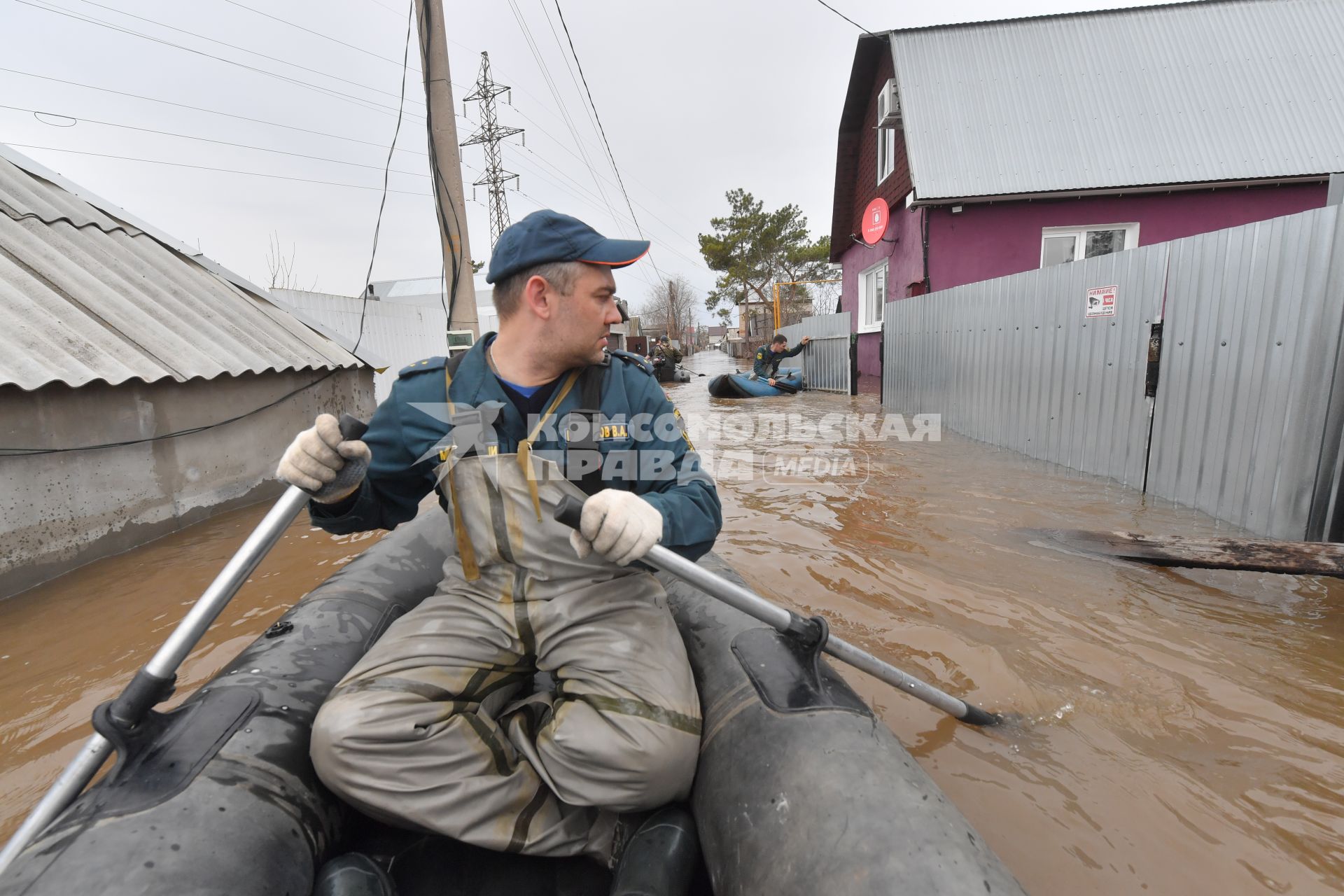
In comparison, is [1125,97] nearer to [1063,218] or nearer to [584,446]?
[1063,218]

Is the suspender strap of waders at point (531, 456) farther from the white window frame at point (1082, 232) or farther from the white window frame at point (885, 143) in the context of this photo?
the white window frame at point (885, 143)

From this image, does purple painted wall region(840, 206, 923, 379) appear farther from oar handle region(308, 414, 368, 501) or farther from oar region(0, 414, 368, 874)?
oar region(0, 414, 368, 874)

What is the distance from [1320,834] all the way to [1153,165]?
1172 cm

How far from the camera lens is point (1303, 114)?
10086mm

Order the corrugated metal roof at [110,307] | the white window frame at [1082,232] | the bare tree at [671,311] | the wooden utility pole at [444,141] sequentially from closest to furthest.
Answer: the corrugated metal roof at [110,307], the wooden utility pole at [444,141], the white window frame at [1082,232], the bare tree at [671,311]

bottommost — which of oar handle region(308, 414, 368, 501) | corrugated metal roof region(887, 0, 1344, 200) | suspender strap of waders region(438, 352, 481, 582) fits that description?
suspender strap of waders region(438, 352, 481, 582)

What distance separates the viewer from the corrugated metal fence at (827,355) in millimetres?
13008

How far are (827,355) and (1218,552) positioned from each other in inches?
445

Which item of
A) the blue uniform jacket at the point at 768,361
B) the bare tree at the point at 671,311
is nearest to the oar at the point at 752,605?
the blue uniform jacket at the point at 768,361

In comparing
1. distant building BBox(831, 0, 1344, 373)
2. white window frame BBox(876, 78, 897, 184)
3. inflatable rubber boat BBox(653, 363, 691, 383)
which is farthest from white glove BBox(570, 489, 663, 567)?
inflatable rubber boat BBox(653, 363, 691, 383)

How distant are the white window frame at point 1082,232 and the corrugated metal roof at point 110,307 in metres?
10.8

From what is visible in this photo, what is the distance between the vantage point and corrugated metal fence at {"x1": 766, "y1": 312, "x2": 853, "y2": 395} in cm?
1301

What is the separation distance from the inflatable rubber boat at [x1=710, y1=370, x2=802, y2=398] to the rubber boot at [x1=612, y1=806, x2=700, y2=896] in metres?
11.7

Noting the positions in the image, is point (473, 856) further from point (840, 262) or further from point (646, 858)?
point (840, 262)
